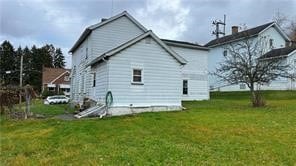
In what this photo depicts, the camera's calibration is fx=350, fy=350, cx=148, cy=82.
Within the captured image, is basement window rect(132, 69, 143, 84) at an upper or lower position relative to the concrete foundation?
upper

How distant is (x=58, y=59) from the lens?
364 feet

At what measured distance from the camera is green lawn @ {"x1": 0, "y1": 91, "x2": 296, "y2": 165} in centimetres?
875

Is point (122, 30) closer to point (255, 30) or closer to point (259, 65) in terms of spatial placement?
point (259, 65)

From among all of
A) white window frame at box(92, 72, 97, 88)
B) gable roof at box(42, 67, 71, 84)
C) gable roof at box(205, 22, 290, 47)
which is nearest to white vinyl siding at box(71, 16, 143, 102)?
white window frame at box(92, 72, 97, 88)

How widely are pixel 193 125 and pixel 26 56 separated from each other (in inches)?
3397

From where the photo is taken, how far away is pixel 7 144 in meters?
11.6

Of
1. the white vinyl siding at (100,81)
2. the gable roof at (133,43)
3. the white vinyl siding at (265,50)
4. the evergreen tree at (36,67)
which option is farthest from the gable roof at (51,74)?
the gable roof at (133,43)

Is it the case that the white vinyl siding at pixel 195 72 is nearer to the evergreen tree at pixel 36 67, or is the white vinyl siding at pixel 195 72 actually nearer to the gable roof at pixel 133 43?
→ the gable roof at pixel 133 43

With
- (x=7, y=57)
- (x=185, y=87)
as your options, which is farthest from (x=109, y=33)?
(x=7, y=57)

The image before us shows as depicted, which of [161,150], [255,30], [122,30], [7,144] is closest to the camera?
[161,150]

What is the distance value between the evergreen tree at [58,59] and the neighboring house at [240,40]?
70126mm

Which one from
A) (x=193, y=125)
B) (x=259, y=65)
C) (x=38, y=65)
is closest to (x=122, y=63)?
(x=193, y=125)

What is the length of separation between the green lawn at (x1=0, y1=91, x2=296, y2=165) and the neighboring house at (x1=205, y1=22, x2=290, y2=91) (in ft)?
91.2

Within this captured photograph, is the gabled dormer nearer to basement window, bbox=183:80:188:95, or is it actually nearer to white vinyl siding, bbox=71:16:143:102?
white vinyl siding, bbox=71:16:143:102
